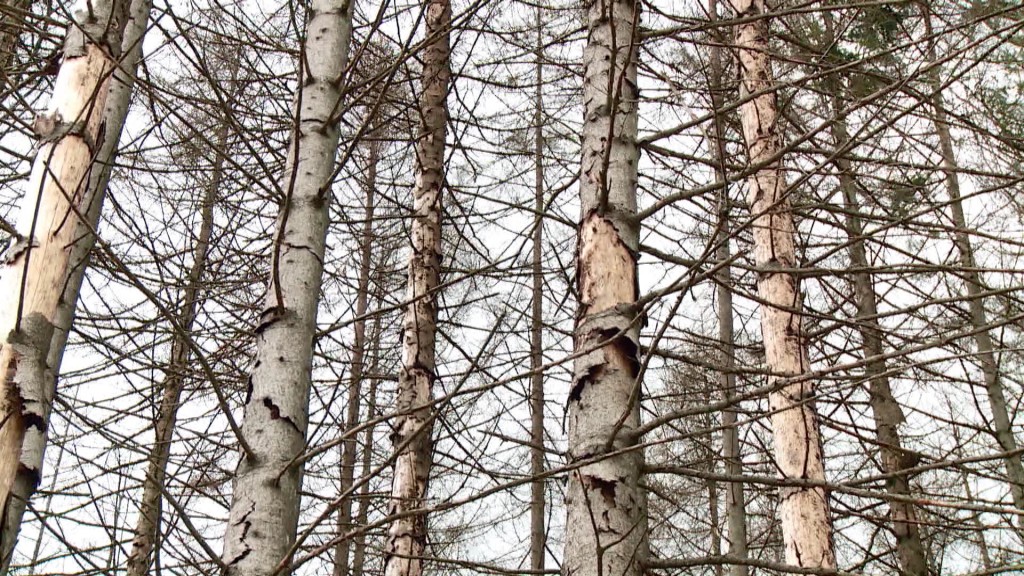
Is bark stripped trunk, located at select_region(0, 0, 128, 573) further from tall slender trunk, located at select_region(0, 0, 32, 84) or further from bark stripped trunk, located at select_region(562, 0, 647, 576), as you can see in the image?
bark stripped trunk, located at select_region(562, 0, 647, 576)

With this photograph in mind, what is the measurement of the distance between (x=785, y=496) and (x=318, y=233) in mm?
3569

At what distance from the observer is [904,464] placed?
5219 millimetres

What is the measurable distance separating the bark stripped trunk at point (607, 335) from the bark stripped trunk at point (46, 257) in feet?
5.29

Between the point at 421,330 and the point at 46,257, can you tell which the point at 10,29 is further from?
the point at 421,330

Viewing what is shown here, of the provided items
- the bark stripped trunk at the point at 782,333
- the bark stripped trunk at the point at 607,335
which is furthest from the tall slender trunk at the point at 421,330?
the bark stripped trunk at the point at 782,333

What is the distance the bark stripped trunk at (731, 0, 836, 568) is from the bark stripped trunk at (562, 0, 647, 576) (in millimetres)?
1877

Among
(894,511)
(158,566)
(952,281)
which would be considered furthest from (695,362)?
(952,281)

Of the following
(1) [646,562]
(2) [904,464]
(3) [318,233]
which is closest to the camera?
(1) [646,562]

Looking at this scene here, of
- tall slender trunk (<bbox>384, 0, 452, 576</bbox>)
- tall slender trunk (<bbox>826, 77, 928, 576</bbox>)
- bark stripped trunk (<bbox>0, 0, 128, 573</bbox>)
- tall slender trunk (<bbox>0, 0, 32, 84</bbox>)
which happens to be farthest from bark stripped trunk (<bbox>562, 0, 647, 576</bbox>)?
tall slender trunk (<bbox>826, 77, 928, 576</bbox>)

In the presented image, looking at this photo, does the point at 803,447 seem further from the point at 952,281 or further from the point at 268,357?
the point at 952,281

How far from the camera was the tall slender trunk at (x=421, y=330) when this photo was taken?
158 inches

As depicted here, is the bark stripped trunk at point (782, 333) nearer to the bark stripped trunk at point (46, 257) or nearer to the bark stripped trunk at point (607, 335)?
the bark stripped trunk at point (607, 335)

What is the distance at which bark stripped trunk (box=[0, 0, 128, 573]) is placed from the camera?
8.49 feet

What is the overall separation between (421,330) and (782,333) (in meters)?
2.41
